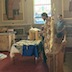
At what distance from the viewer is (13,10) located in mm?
8797

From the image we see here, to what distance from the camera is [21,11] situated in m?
8.80

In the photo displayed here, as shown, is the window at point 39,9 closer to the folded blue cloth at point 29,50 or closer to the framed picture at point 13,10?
the framed picture at point 13,10

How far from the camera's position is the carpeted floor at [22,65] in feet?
18.9

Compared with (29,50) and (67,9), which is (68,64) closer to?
(29,50)

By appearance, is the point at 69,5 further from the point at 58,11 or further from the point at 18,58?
the point at 18,58

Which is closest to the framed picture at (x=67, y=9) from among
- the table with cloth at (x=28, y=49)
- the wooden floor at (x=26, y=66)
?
the wooden floor at (x=26, y=66)

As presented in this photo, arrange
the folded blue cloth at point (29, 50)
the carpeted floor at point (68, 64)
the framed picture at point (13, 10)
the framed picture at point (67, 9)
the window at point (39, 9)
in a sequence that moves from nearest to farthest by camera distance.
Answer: the carpeted floor at point (68, 64) → the folded blue cloth at point (29, 50) → the framed picture at point (67, 9) → the framed picture at point (13, 10) → the window at point (39, 9)

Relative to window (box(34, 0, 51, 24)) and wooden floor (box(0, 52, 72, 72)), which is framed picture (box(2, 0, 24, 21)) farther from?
wooden floor (box(0, 52, 72, 72))

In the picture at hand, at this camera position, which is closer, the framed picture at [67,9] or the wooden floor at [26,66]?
the wooden floor at [26,66]

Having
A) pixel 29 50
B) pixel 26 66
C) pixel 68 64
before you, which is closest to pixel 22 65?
pixel 26 66

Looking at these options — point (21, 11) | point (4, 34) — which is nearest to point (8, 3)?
point (21, 11)

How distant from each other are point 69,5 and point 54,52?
4.67 meters

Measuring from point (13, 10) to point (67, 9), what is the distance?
2.22 meters

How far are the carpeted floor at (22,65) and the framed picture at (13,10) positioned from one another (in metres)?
2.37
